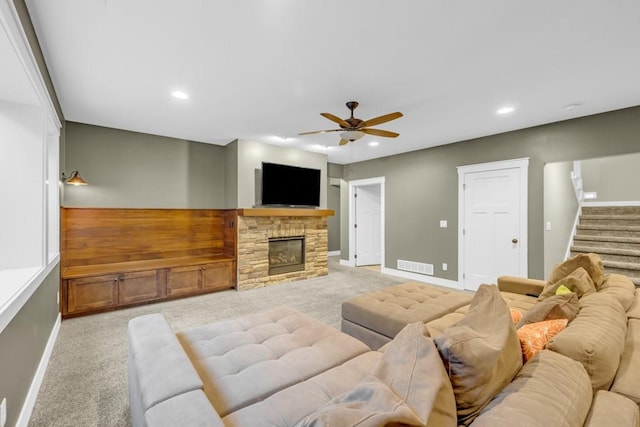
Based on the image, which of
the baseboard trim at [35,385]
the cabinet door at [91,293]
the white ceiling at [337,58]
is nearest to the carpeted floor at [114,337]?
the baseboard trim at [35,385]

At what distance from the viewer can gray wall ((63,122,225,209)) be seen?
408 centimetres

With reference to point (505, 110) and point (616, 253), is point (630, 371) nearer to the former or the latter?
point (505, 110)

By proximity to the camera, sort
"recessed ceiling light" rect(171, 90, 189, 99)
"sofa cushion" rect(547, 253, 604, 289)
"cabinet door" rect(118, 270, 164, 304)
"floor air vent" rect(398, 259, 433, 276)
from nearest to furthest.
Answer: "sofa cushion" rect(547, 253, 604, 289) → "recessed ceiling light" rect(171, 90, 189, 99) → "cabinet door" rect(118, 270, 164, 304) → "floor air vent" rect(398, 259, 433, 276)

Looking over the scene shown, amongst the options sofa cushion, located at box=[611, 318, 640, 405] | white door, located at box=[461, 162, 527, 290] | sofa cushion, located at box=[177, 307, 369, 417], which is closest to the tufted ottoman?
sofa cushion, located at box=[177, 307, 369, 417]

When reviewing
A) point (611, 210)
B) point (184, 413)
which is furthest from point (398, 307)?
point (611, 210)

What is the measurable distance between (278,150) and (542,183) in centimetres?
420

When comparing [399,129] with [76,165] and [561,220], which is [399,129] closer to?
[561,220]

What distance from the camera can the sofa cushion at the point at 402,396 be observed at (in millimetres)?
719

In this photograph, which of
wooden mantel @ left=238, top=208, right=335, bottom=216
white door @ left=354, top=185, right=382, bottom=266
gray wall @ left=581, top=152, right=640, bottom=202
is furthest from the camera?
white door @ left=354, top=185, right=382, bottom=266

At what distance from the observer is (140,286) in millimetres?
4023

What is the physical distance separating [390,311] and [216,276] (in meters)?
3.18

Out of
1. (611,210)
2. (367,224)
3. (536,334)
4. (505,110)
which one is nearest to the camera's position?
(536,334)

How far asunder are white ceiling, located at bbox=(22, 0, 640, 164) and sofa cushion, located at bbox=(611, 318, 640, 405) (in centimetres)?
195

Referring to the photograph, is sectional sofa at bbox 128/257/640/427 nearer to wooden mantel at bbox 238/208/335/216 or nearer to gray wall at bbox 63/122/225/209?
wooden mantel at bbox 238/208/335/216
